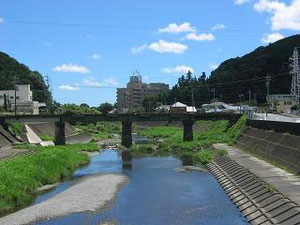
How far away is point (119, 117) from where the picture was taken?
8769 centimetres

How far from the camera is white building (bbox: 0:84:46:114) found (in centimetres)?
14459

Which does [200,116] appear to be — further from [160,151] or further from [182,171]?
[182,171]

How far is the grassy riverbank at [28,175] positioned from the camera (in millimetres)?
32875

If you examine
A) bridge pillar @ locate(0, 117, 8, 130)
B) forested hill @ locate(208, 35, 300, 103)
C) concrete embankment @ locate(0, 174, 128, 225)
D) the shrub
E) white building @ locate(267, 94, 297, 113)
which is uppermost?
forested hill @ locate(208, 35, 300, 103)

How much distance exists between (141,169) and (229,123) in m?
37.7

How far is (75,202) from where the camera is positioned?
A: 33.4 metres

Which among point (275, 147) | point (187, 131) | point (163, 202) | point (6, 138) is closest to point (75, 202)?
point (163, 202)

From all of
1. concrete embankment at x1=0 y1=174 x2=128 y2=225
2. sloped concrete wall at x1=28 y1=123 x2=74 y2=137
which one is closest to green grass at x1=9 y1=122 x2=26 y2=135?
sloped concrete wall at x1=28 y1=123 x2=74 y2=137

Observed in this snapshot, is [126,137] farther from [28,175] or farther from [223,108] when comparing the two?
[223,108]

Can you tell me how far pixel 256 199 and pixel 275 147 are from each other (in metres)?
19.5

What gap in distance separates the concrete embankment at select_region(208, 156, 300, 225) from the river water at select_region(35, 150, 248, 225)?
0.66m

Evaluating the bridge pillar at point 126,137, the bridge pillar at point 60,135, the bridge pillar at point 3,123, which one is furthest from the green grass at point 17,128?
the bridge pillar at point 126,137

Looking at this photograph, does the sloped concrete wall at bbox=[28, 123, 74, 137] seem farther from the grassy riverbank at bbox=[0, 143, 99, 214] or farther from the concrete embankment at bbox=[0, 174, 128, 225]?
the concrete embankment at bbox=[0, 174, 128, 225]

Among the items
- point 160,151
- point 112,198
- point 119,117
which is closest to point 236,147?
point 160,151
